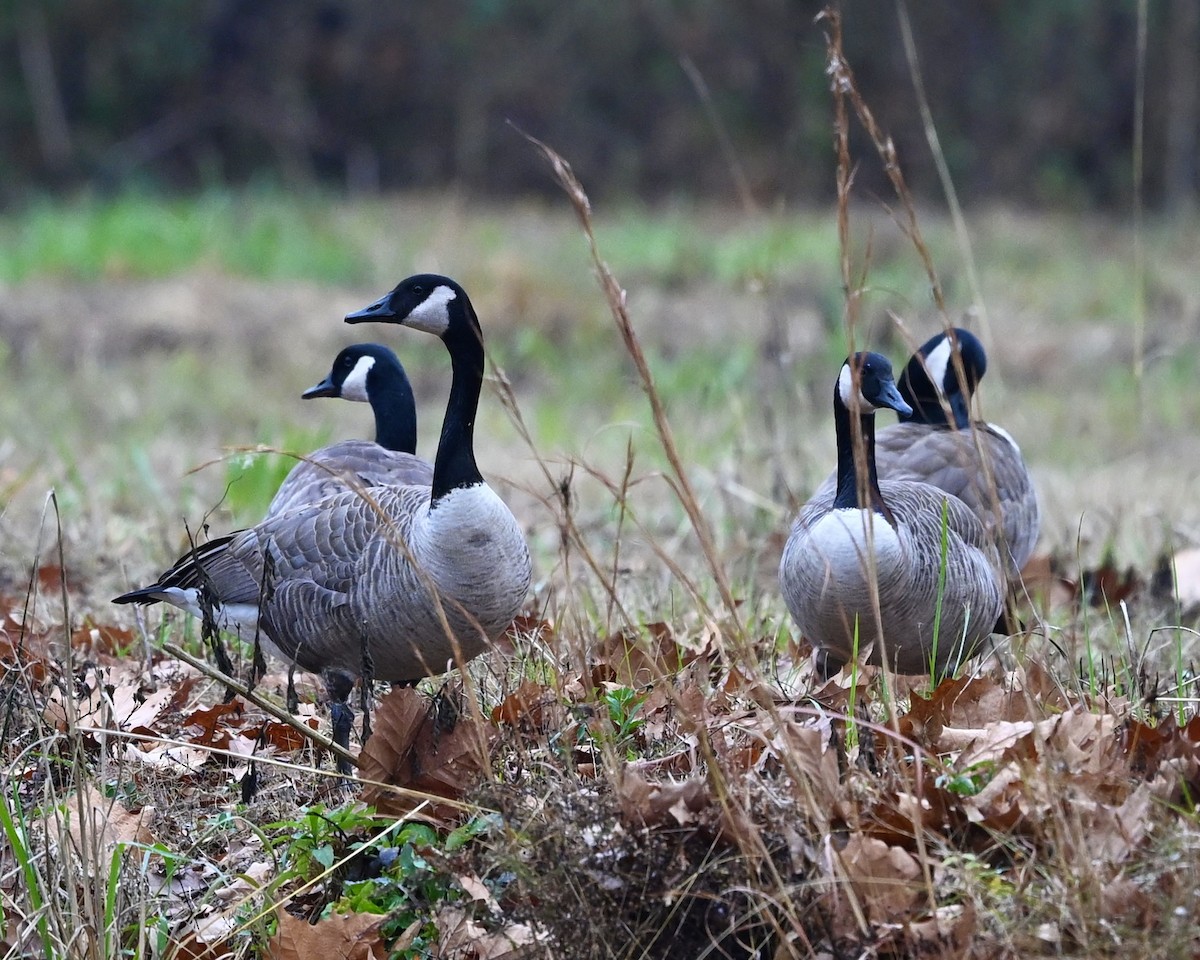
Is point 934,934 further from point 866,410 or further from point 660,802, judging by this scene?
point 866,410

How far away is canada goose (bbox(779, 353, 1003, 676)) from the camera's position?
11.9ft

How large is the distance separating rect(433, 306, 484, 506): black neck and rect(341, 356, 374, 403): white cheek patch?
5.40 feet

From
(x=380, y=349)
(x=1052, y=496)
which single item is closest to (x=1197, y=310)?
(x=1052, y=496)

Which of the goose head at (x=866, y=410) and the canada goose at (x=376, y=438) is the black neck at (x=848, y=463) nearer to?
the goose head at (x=866, y=410)

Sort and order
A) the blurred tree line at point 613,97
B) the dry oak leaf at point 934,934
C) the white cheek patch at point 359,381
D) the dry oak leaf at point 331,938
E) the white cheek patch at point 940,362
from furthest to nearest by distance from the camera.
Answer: the blurred tree line at point 613,97, the white cheek patch at point 940,362, the white cheek patch at point 359,381, the dry oak leaf at point 331,938, the dry oak leaf at point 934,934

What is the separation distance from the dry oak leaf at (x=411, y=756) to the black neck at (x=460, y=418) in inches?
32.5

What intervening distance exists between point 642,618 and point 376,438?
1643mm

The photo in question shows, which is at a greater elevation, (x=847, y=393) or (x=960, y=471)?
(x=847, y=393)

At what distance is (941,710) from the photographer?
119 inches

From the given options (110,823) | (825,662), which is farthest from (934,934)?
(110,823)

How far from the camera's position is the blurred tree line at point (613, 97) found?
61.5 feet

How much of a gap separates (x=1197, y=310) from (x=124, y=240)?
8.86 metres

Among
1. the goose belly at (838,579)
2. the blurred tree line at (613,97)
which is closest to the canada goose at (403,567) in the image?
the goose belly at (838,579)

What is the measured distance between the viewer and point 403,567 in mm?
3646
